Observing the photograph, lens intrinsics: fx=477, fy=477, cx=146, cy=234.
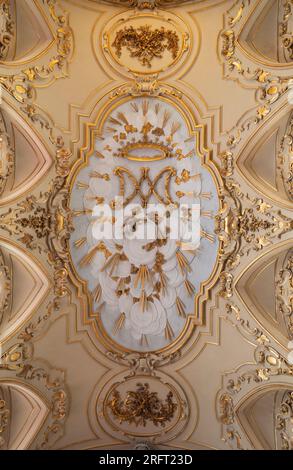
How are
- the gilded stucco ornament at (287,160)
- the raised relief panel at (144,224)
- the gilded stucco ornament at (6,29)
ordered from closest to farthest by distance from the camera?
the gilded stucco ornament at (6,29) → the gilded stucco ornament at (287,160) → the raised relief panel at (144,224)

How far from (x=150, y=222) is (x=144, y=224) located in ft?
0.39

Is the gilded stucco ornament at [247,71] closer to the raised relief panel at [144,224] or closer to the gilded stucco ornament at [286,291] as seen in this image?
the raised relief panel at [144,224]

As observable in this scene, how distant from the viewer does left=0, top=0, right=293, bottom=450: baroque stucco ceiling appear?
7.97m

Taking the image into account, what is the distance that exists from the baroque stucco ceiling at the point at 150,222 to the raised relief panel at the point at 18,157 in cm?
3

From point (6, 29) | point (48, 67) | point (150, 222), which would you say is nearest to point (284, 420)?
point (150, 222)

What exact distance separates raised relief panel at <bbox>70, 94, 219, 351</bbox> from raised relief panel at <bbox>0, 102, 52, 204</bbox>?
0.68 meters

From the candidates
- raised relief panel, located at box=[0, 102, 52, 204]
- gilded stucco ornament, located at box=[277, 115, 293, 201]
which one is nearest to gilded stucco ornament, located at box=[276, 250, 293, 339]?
gilded stucco ornament, located at box=[277, 115, 293, 201]

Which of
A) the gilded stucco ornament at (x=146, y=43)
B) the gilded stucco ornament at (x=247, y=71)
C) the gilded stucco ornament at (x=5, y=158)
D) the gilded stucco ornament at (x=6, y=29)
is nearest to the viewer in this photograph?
Result: the gilded stucco ornament at (x=6, y=29)

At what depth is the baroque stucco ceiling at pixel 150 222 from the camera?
797cm

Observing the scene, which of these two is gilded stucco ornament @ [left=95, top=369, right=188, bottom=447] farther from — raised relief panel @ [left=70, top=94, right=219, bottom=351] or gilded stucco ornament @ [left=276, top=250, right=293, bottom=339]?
gilded stucco ornament @ [left=276, top=250, right=293, bottom=339]

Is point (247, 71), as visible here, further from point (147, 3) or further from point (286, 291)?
point (286, 291)

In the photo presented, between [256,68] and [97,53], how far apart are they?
2.72m

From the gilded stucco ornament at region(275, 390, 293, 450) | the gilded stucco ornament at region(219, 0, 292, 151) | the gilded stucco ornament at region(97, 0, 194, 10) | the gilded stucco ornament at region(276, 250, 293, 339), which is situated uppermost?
the gilded stucco ornament at region(97, 0, 194, 10)

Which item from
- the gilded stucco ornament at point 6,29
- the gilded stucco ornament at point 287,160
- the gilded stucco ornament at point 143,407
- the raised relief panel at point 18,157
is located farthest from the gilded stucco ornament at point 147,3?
the gilded stucco ornament at point 143,407
